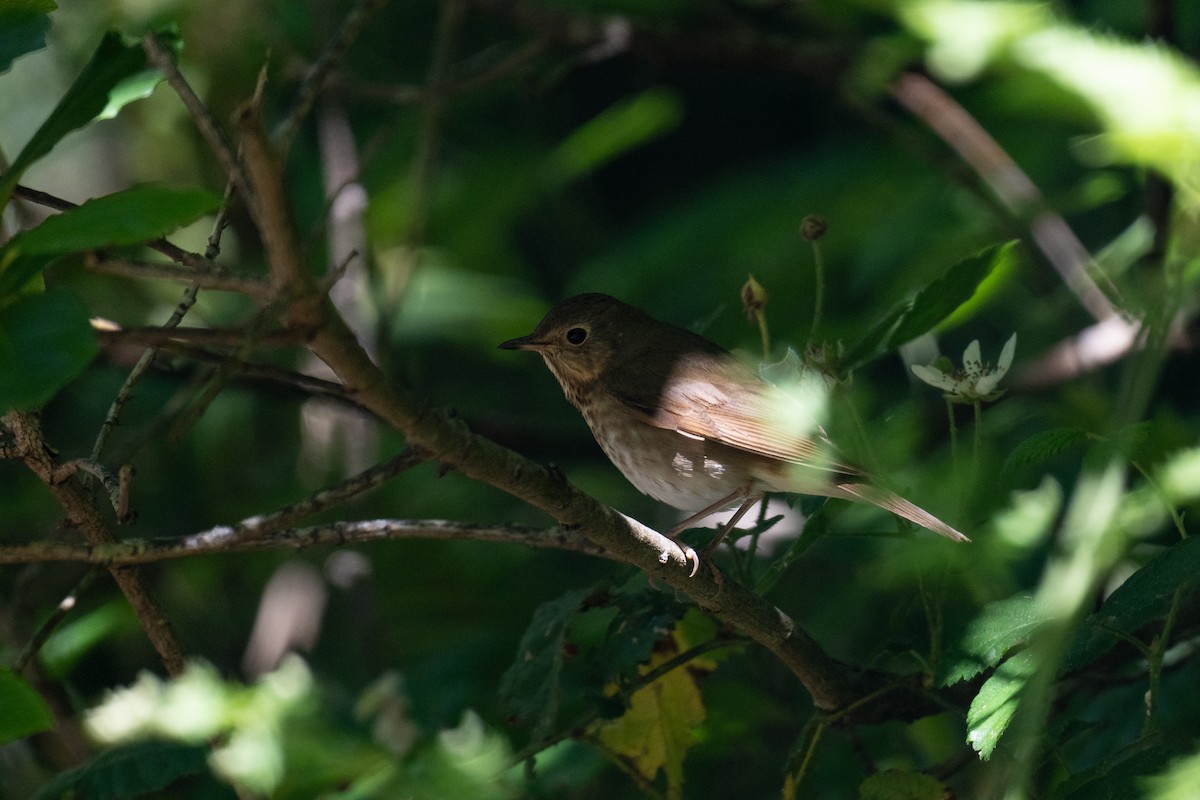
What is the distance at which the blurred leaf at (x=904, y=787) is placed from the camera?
1.98m

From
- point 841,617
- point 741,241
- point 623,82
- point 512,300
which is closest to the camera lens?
point 841,617

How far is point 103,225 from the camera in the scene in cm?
124

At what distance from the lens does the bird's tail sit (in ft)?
7.38

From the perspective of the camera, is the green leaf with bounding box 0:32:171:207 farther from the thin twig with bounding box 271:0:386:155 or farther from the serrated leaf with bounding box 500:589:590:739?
the serrated leaf with bounding box 500:589:590:739

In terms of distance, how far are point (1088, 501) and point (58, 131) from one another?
4.74ft

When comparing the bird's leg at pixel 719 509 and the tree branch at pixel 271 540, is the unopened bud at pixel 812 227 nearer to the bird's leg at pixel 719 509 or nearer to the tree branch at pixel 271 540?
the bird's leg at pixel 719 509

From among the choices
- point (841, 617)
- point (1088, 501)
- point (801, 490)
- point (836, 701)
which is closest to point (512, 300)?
point (841, 617)

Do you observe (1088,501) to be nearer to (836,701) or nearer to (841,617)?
(836,701)

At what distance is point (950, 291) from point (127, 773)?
1.67 meters

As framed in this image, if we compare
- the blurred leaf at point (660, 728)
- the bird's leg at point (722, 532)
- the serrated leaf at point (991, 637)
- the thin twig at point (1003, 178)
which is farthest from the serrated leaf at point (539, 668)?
the thin twig at point (1003, 178)

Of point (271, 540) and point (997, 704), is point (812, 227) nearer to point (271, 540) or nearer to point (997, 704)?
point (997, 704)

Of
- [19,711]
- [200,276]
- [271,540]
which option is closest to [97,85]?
[200,276]

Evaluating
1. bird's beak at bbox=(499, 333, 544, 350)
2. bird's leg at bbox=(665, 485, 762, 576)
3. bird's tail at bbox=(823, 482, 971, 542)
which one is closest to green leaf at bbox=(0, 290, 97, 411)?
bird's leg at bbox=(665, 485, 762, 576)

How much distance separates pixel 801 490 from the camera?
8.51 feet
